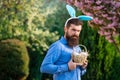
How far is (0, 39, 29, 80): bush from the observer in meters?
11.4

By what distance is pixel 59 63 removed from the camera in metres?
5.03

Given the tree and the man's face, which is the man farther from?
the tree

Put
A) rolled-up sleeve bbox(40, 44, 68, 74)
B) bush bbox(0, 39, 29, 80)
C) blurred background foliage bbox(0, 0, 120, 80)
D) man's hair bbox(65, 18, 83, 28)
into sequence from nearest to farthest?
rolled-up sleeve bbox(40, 44, 68, 74) < man's hair bbox(65, 18, 83, 28) < blurred background foliage bbox(0, 0, 120, 80) < bush bbox(0, 39, 29, 80)

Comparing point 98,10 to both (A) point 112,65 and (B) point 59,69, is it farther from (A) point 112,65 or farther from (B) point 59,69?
(B) point 59,69

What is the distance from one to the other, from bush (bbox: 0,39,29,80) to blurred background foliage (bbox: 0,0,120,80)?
0.94m

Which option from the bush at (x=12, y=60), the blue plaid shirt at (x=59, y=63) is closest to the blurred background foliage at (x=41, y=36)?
the bush at (x=12, y=60)

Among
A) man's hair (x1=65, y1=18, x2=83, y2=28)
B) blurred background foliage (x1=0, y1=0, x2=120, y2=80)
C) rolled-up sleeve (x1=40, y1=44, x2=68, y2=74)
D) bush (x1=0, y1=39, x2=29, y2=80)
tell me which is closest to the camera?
rolled-up sleeve (x1=40, y1=44, x2=68, y2=74)

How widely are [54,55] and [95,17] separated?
3755 mm

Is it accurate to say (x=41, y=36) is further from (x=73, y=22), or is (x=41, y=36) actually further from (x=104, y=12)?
(x=73, y=22)

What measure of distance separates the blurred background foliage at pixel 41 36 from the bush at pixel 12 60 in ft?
3.08

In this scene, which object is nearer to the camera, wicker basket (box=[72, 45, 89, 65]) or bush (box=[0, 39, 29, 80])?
wicker basket (box=[72, 45, 89, 65])

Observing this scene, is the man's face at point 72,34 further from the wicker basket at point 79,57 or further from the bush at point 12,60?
the bush at point 12,60

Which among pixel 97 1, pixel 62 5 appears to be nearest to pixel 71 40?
pixel 97 1

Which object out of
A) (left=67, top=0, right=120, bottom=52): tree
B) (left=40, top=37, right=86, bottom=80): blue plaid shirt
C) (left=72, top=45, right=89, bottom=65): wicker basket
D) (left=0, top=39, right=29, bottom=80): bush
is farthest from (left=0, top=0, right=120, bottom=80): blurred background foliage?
(left=40, top=37, right=86, bottom=80): blue plaid shirt
